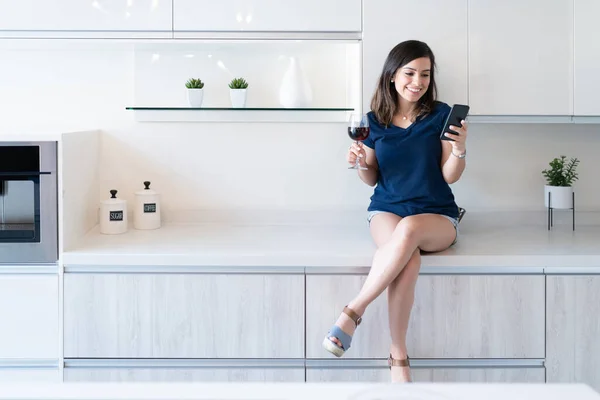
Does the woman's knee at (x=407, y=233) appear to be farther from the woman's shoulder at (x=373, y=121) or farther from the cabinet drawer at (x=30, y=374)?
the cabinet drawer at (x=30, y=374)

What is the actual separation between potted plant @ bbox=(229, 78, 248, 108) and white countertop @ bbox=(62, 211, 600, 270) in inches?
20.6

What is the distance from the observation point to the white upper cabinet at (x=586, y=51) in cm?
269

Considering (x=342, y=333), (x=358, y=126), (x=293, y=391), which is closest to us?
(x=293, y=391)

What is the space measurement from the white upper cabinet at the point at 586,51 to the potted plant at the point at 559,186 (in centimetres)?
38

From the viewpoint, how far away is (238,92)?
293 centimetres

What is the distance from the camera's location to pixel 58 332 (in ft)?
8.09

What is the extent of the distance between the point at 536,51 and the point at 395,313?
1154 mm

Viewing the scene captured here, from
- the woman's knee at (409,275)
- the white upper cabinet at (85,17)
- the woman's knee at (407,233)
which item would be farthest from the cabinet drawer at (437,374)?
the white upper cabinet at (85,17)

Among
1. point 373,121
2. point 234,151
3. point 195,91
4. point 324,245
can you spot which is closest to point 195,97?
point 195,91

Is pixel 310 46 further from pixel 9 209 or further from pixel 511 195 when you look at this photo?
pixel 9 209

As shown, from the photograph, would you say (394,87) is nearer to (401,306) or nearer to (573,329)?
(401,306)

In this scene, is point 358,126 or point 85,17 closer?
point 358,126

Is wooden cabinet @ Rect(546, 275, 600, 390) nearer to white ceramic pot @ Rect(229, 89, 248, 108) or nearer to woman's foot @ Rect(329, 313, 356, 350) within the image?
woman's foot @ Rect(329, 313, 356, 350)

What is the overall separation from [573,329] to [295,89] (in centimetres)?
142
